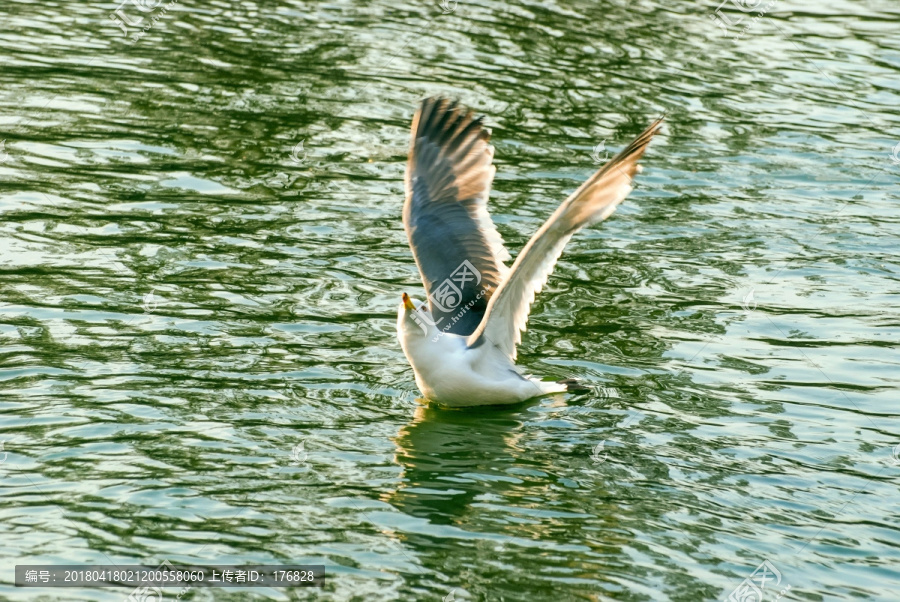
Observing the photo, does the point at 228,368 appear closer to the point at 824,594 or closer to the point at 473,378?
the point at 473,378

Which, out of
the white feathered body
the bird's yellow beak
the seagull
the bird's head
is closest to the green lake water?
the white feathered body

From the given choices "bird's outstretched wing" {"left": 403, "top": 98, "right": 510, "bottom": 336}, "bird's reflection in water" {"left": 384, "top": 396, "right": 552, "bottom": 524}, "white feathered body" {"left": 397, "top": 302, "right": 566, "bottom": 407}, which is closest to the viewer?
"bird's reflection in water" {"left": 384, "top": 396, "right": 552, "bottom": 524}

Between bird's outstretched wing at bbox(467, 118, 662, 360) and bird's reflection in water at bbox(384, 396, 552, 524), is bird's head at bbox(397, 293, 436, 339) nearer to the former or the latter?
bird's outstretched wing at bbox(467, 118, 662, 360)

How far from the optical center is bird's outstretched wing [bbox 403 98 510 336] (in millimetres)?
9469

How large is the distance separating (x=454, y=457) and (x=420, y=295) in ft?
9.17

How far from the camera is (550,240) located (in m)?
7.99

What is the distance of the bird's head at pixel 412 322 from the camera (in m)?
8.52

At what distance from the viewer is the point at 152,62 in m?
16.0

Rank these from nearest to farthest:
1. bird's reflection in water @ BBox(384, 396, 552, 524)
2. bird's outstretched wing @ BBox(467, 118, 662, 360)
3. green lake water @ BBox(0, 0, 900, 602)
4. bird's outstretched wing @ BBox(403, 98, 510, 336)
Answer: green lake water @ BBox(0, 0, 900, 602), bird's reflection in water @ BBox(384, 396, 552, 524), bird's outstretched wing @ BBox(467, 118, 662, 360), bird's outstretched wing @ BBox(403, 98, 510, 336)

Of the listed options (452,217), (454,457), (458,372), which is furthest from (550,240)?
(452,217)

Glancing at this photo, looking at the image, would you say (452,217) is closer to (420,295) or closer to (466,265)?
(466,265)

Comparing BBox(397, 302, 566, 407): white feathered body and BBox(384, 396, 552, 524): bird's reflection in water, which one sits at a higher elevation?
BBox(397, 302, 566, 407): white feathered body

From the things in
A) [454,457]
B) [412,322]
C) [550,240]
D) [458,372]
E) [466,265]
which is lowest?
[454,457]

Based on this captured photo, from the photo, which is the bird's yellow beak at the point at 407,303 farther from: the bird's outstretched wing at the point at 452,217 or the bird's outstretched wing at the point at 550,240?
the bird's outstretched wing at the point at 452,217
